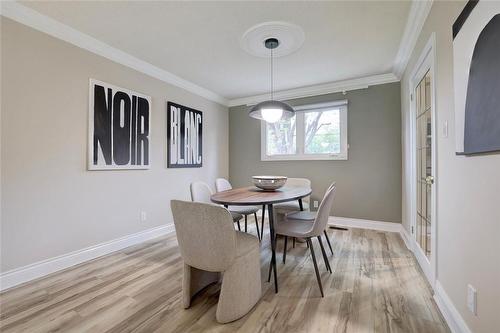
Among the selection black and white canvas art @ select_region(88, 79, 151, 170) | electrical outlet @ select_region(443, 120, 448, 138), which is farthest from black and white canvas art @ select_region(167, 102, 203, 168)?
electrical outlet @ select_region(443, 120, 448, 138)

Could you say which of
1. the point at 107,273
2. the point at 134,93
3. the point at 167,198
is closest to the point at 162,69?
the point at 134,93

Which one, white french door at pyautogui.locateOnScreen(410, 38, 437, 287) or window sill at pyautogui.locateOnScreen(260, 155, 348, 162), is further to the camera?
window sill at pyautogui.locateOnScreen(260, 155, 348, 162)

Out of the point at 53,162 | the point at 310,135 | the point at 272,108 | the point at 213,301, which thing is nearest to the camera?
the point at 213,301

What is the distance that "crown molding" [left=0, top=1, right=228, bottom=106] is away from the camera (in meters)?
1.93

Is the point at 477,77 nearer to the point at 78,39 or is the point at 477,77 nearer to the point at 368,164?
the point at 368,164

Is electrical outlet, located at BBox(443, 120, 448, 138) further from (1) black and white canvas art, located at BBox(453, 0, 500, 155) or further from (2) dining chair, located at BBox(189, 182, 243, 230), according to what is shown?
(2) dining chair, located at BBox(189, 182, 243, 230)

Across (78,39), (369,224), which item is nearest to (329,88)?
(369,224)

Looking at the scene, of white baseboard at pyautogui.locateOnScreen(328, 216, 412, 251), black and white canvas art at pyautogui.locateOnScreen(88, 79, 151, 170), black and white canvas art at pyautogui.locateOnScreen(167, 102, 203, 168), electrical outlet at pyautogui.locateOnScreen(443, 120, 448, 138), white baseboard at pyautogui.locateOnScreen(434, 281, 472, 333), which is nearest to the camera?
white baseboard at pyautogui.locateOnScreen(434, 281, 472, 333)

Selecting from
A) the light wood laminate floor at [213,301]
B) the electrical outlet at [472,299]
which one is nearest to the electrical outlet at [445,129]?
the electrical outlet at [472,299]

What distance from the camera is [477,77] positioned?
107 centimetres

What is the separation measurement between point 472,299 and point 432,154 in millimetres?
1070

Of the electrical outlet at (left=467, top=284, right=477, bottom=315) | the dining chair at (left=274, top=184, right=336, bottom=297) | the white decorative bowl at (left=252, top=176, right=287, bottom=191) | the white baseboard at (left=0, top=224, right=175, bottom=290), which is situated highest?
the white decorative bowl at (left=252, top=176, right=287, bottom=191)

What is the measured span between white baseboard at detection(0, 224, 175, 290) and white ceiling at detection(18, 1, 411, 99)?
225 cm

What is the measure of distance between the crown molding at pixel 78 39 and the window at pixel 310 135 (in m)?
1.85
